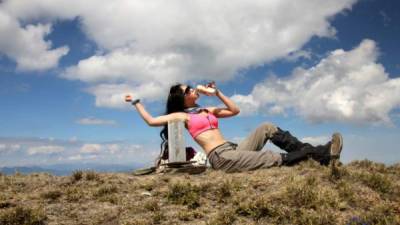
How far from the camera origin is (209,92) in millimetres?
13484

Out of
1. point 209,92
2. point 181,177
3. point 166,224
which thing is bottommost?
point 166,224

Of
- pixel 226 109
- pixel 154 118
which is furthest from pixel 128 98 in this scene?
pixel 226 109

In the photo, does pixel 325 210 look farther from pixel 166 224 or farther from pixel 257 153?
pixel 257 153

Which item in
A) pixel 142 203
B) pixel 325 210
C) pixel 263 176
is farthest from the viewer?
pixel 263 176

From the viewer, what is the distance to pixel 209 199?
9164 mm

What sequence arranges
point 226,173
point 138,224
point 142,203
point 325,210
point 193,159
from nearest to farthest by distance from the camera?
point 138,224 → point 325,210 → point 142,203 → point 226,173 → point 193,159

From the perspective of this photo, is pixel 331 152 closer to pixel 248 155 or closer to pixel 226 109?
pixel 248 155

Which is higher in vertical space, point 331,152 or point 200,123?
point 200,123

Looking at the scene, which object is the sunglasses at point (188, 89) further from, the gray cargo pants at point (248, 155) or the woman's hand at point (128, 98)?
the gray cargo pants at point (248, 155)

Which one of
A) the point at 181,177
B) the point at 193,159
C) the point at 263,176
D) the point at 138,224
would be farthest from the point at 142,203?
the point at 193,159

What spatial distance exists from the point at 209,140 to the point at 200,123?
2.02 ft

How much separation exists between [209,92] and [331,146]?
418cm

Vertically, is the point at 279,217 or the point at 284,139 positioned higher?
the point at 284,139

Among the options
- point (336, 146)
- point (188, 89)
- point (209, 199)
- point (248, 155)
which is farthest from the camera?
point (188, 89)
